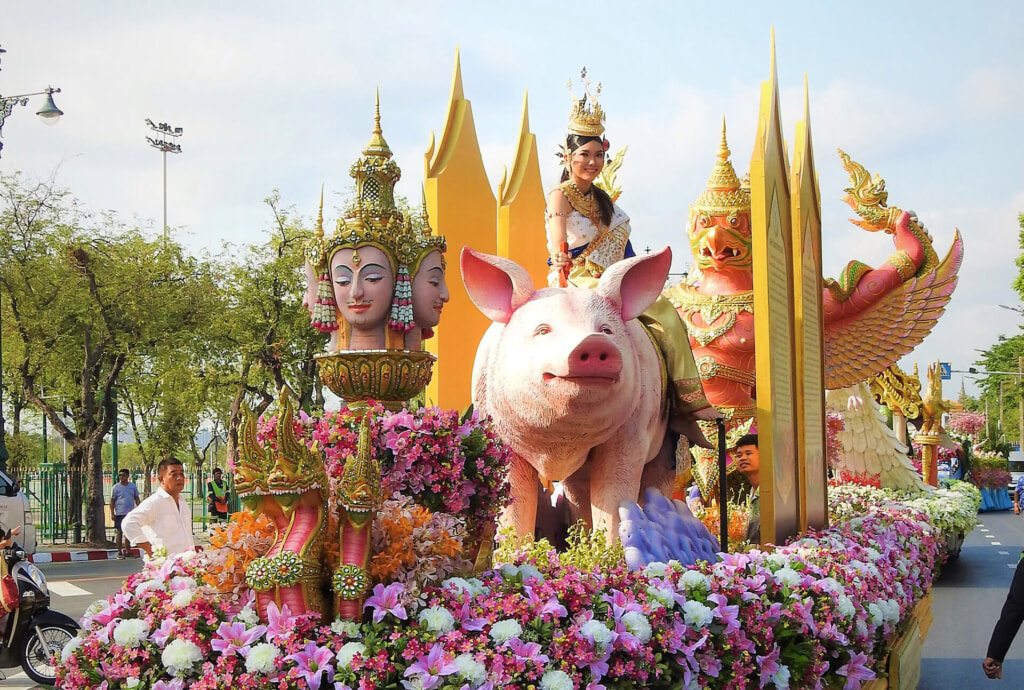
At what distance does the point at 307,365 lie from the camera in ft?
74.2

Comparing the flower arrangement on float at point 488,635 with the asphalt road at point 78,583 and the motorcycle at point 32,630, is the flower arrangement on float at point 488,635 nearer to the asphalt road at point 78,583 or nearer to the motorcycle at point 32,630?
the motorcycle at point 32,630

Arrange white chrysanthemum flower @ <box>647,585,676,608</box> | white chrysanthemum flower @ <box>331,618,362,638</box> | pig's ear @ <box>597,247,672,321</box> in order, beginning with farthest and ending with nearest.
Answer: pig's ear @ <box>597,247,672,321</box> < white chrysanthemum flower @ <box>647,585,676,608</box> < white chrysanthemum flower @ <box>331,618,362,638</box>

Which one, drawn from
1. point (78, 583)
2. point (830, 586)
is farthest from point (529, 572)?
point (78, 583)

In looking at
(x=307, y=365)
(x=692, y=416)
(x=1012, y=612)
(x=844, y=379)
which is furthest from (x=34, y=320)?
(x=1012, y=612)

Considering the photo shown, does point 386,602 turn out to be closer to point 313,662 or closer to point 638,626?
point 313,662

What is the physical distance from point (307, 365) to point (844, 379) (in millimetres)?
14721

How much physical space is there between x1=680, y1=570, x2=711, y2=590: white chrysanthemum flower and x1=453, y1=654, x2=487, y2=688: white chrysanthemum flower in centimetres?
112

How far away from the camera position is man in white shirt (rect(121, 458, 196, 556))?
7.52m

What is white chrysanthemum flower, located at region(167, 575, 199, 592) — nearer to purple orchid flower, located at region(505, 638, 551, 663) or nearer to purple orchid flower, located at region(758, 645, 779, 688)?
purple orchid flower, located at region(505, 638, 551, 663)

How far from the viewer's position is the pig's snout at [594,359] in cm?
487

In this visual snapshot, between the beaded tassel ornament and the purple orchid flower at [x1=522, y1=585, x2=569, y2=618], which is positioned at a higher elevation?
the beaded tassel ornament

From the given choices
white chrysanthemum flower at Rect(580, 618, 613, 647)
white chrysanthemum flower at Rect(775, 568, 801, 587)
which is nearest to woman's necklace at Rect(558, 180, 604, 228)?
white chrysanthemum flower at Rect(775, 568, 801, 587)

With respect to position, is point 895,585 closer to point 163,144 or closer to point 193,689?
point 193,689

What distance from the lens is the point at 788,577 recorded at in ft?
14.9
